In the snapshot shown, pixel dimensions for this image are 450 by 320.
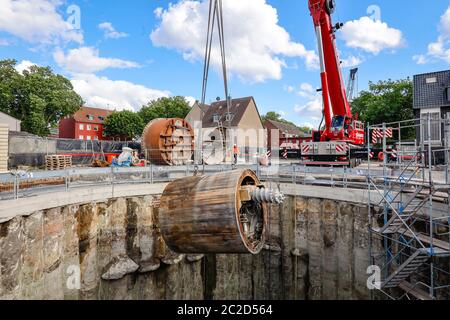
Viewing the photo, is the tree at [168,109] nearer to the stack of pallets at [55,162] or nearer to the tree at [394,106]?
the tree at [394,106]

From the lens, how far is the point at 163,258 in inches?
412

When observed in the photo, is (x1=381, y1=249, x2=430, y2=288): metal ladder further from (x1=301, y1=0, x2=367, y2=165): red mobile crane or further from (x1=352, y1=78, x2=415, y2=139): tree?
(x1=352, y1=78, x2=415, y2=139): tree

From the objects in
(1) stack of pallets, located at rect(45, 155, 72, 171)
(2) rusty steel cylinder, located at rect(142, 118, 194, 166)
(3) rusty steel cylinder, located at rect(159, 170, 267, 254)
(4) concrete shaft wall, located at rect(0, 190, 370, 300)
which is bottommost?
(4) concrete shaft wall, located at rect(0, 190, 370, 300)

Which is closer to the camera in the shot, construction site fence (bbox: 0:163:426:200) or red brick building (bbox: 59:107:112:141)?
construction site fence (bbox: 0:163:426:200)

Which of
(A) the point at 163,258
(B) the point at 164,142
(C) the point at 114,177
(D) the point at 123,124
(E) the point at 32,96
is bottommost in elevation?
(A) the point at 163,258

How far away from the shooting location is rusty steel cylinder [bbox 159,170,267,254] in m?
5.23

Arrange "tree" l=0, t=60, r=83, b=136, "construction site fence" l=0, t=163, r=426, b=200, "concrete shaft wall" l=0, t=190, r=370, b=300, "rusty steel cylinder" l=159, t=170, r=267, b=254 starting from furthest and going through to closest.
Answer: "tree" l=0, t=60, r=83, b=136
"construction site fence" l=0, t=163, r=426, b=200
"concrete shaft wall" l=0, t=190, r=370, b=300
"rusty steel cylinder" l=159, t=170, r=267, b=254

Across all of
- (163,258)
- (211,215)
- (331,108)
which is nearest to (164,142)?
(163,258)

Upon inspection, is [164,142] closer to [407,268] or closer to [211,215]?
[211,215]

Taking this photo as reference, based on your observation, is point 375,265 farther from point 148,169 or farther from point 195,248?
point 148,169

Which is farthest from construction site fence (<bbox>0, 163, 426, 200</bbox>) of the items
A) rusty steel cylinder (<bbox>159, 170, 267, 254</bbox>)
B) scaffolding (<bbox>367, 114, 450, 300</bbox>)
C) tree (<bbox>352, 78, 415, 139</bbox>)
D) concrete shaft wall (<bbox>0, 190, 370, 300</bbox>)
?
tree (<bbox>352, 78, 415, 139</bbox>)

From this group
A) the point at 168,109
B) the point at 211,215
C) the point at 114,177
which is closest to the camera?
the point at 211,215

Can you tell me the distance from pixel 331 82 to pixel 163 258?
12344 mm
